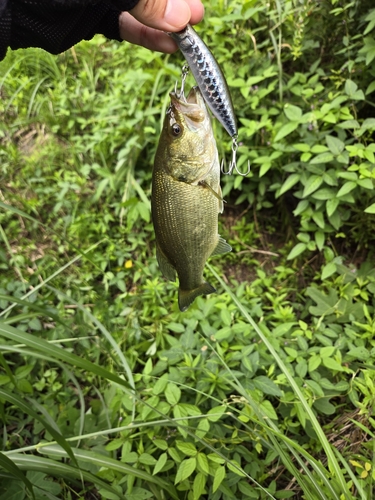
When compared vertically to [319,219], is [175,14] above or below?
above

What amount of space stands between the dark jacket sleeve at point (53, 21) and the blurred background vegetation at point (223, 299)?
2.28 ft

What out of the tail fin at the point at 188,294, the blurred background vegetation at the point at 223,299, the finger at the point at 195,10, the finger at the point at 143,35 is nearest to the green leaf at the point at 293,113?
the blurred background vegetation at the point at 223,299

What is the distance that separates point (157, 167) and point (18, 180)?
8.96 feet

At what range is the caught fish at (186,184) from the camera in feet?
4.32

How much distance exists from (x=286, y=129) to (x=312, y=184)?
0.38m

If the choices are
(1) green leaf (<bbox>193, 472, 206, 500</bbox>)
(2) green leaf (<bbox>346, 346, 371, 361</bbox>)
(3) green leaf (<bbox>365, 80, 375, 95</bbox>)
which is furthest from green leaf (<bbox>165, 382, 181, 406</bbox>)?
(3) green leaf (<bbox>365, 80, 375, 95</bbox>)

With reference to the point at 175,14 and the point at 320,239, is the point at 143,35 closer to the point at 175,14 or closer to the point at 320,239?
the point at 175,14

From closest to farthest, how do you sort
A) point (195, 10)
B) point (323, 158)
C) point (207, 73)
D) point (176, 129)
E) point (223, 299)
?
1. point (207, 73)
2. point (176, 129)
3. point (195, 10)
4. point (323, 158)
5. point (223, 299)

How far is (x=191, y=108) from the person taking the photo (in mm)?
1296

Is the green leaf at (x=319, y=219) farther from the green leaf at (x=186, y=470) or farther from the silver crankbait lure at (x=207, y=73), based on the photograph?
the green leaf at (x=186, y=470)

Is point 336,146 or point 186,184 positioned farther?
point 336,146

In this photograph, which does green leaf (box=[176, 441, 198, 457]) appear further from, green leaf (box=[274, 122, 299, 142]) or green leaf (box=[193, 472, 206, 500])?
green leaf (box=[274, 122, 299, 142])

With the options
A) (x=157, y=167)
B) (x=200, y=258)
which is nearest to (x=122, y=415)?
(x=200, y=258)

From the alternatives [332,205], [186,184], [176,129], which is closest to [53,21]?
[176,129]
